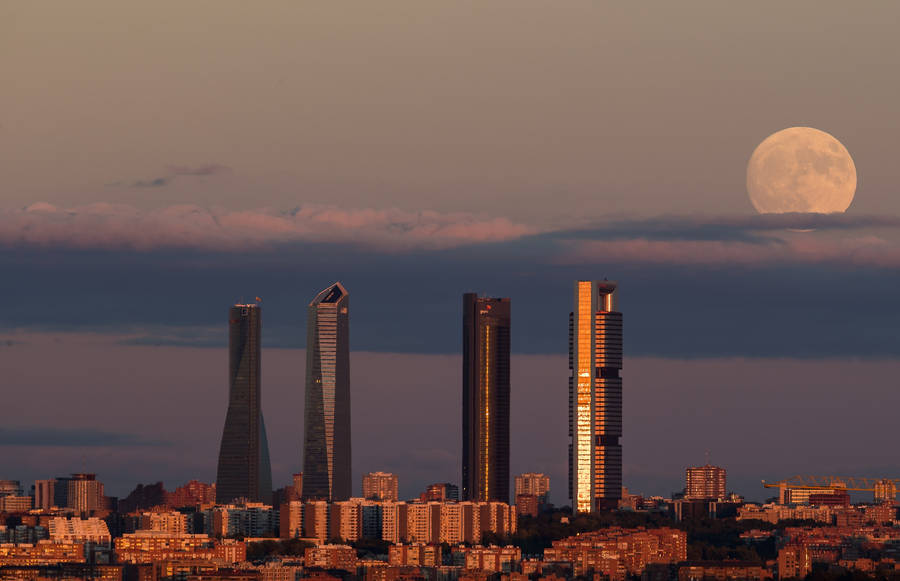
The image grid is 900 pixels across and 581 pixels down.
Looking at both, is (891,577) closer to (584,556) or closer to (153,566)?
(584,556)

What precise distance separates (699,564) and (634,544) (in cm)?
1050

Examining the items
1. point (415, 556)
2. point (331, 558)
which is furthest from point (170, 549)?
point (415, 556)

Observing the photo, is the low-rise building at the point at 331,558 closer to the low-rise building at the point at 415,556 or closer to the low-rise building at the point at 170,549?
the low-rise building at the point at 415,556

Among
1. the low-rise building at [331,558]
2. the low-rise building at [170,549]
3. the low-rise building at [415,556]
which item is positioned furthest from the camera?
the low-rise building at [415,556]

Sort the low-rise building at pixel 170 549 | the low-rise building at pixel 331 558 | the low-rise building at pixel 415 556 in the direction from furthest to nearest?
the low-rise building at pixel 415 556, the low-rise building at pixel 331 558, the low-rise building at pixel 170 549

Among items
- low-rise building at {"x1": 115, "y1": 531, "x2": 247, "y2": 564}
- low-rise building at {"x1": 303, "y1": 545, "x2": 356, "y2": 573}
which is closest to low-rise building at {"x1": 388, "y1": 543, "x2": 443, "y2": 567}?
low-rise building at {"x1": 303, "y1": 545, "x2": 356, "y2": 573}

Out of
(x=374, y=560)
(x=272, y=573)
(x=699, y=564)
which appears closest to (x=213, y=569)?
(x=272, y=573)

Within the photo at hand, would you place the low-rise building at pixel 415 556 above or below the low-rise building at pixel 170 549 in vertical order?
below

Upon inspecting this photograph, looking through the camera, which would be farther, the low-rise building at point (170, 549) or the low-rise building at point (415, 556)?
the low-rise building at point (415, 556)

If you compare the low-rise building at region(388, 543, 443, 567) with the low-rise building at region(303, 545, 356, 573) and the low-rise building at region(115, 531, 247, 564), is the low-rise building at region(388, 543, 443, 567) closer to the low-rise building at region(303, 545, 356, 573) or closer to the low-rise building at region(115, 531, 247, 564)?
the low-rise building at region(303, 545, 356, 573)

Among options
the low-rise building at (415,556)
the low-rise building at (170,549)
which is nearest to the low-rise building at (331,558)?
the low-rise building at (415,556)

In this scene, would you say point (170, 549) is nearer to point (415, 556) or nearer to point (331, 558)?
point (331, 558)

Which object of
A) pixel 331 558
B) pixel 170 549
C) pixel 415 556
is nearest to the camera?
pixel 331 558

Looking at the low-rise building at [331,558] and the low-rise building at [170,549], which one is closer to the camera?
the low-rise building at [170,549]
